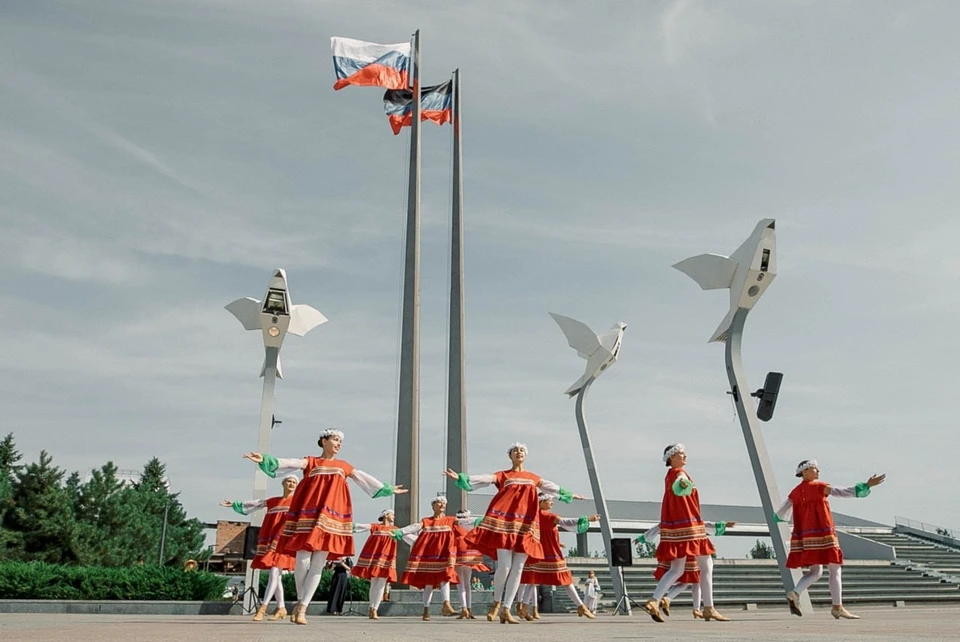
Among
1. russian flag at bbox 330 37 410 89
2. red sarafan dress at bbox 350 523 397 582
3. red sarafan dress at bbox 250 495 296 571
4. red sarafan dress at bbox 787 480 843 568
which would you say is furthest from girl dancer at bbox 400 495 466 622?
russian flag at bbox 330 37 410 89

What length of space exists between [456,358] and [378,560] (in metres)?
7.59

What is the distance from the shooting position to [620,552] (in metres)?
16.4

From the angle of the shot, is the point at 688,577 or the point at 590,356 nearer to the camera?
the point at 688,577

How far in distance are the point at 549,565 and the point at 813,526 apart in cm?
358

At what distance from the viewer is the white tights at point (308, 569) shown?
26.6ft

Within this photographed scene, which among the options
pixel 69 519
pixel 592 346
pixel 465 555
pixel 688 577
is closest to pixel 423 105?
pixel 592 346

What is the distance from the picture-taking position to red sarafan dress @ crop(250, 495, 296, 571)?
10.8 meters

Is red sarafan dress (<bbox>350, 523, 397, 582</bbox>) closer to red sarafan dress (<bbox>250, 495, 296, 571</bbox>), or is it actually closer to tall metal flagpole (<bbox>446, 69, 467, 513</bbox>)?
red sarafan dress (<bbox>250, 495, 296, 571</bbox>)

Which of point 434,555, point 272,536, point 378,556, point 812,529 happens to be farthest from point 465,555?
point 812,529

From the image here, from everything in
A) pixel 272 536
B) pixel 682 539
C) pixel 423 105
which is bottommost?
pixel 682 539

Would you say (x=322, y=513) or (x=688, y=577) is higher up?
(x=322, y=513)

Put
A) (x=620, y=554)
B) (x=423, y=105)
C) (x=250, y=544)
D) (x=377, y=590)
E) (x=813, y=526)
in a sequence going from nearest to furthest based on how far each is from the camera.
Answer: (x=813, y=526) → (x=377, y=590) → (x=250, y=544) → (x=620, y=554) → (x=423, y=105)

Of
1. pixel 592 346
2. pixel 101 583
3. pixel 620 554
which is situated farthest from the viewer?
pixel 592 346

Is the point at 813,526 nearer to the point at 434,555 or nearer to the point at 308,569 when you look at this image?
the point at 434,555
